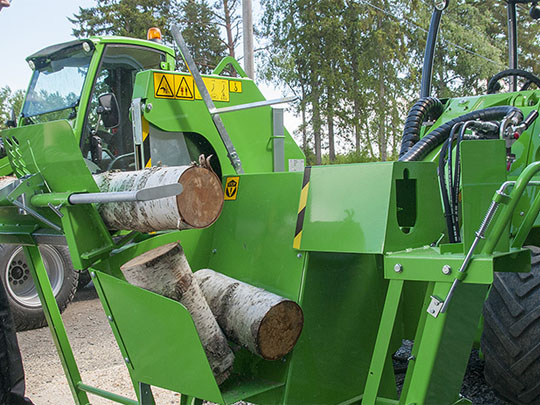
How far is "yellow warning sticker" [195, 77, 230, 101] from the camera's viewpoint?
12.1 ft

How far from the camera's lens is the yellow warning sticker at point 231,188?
2898 mm

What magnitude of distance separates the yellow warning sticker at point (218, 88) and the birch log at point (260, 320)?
1.62m

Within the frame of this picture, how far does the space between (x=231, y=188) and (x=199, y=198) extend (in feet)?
2.50

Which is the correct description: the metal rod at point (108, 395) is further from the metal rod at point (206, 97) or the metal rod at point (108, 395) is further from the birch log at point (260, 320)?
the metal rod at point (206, 97)

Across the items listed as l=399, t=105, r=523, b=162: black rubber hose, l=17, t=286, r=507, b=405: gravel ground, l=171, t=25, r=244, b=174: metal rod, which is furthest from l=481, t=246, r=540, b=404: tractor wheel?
l=171, t=25, r=244, b=174: metal rod

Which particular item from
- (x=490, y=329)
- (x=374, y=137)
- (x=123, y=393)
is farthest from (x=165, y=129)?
(x=374, y=137)

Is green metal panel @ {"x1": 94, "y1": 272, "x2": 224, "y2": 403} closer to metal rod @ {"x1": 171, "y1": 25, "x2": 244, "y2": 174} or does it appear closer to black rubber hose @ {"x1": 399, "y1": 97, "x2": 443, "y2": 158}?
metal rod @ {"x1": 171, "y1": 25, "x2": 244, "y2": 174}

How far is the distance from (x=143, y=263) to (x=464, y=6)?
86.4 feet

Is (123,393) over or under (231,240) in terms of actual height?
under

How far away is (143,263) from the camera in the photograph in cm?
227

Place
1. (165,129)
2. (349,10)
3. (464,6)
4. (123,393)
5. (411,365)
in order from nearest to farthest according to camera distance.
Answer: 1. (411,365)
2. (165,129)
3. (123,393)
4. (349,10)
5. (464,6)

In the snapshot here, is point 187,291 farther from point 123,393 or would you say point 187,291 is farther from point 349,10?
point 349,10

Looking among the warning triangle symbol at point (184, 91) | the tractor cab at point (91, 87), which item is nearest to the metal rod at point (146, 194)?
the warning triangle symbol at point (184, 91)

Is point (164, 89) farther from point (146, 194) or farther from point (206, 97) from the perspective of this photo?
point (146, 194)
